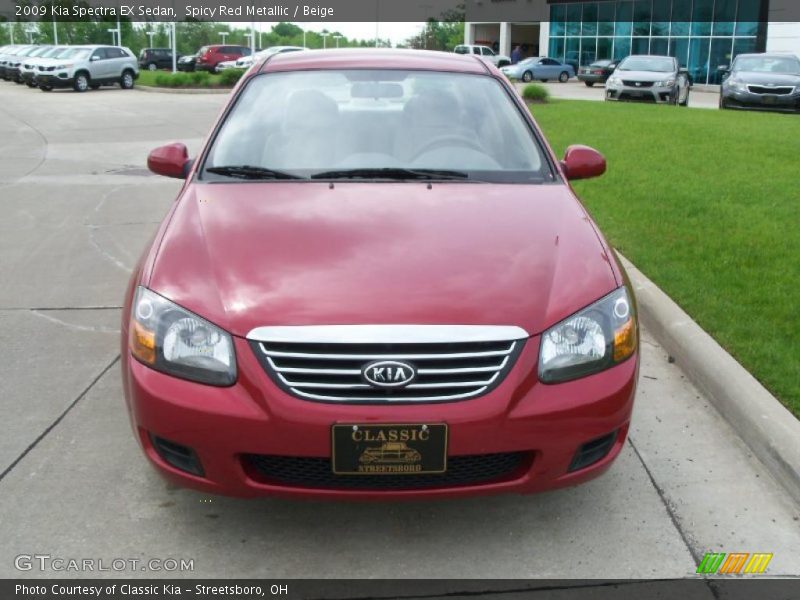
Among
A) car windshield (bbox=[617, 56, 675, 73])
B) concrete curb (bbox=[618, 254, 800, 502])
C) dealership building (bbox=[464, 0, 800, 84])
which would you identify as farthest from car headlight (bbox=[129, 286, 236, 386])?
dealership building (bbox=[464, 0, 800, 84])

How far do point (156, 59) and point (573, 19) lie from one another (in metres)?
24.6

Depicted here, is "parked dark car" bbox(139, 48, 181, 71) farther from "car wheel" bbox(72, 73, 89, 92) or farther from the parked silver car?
the parked silver car

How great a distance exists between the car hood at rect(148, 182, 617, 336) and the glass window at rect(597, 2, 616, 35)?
4701cm

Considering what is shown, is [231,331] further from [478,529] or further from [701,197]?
[701,197]

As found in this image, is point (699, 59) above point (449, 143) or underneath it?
underneath

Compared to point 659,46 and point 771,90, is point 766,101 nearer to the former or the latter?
point 771,90

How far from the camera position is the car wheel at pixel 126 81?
33.9 m

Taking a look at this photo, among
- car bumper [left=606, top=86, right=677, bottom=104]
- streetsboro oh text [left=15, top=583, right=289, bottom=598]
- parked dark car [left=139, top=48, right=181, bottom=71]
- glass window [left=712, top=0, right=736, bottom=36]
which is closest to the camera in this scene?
streetsboro oh text [left=15, top=583, right=289, bottom=598]

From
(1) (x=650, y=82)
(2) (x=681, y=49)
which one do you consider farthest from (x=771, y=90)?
(2) (x=681, y=49)

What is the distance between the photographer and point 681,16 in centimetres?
4291

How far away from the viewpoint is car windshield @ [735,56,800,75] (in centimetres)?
2120

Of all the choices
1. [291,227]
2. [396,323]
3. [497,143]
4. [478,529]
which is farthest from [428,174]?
[478,529]

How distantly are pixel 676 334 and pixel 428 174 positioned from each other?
73.5 inches

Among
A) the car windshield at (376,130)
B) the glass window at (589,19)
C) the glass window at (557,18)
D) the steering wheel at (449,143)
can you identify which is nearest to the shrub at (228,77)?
the glass window at (589,19)
